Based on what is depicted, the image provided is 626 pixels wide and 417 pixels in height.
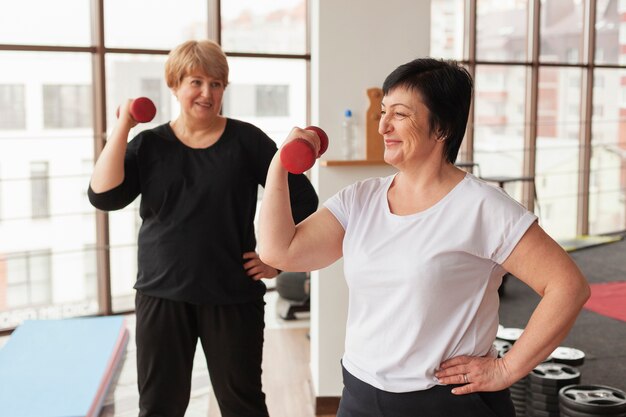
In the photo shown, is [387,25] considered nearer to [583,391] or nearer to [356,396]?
[583,391]

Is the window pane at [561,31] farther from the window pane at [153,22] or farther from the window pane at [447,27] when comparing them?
the window pane at [153,22]

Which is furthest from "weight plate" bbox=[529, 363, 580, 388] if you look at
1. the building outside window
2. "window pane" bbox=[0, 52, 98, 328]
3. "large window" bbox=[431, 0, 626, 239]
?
"large window" bbox=[431, 0, 626, 239]

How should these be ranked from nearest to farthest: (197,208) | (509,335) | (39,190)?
(197,208), (509,335), (39,190)

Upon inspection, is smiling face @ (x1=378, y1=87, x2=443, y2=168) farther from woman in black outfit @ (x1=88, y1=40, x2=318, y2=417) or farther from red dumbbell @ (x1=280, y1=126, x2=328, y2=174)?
woman in black outfit @ (x1=88, y1=40, x2=318, y2=417)

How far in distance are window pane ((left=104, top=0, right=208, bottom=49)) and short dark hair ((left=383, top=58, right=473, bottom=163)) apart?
3.47 metres

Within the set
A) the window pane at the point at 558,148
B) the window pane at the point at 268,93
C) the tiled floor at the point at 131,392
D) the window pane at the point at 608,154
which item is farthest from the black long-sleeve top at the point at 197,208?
the window pane at the point at 608,154

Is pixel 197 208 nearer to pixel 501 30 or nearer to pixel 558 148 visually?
pixel 501 30

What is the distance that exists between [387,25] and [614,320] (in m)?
2.59

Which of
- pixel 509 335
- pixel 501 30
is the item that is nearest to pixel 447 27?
pixel 501 30

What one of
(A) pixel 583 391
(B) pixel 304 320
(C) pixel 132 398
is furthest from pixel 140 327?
(B) pixel 304 320

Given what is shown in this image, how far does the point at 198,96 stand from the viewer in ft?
6.70

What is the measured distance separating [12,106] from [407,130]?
3511 millimetres

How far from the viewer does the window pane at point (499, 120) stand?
6.34 meters

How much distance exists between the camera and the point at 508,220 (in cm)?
130
